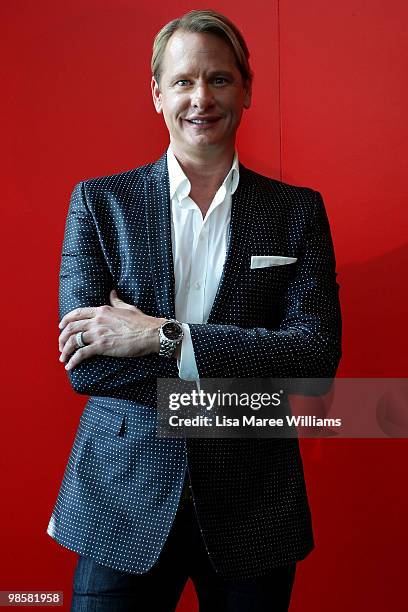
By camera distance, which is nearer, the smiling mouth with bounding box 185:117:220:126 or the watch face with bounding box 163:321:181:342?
the watch face with bounding box 163:321:181:342

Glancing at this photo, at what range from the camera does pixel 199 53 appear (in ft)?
5.50

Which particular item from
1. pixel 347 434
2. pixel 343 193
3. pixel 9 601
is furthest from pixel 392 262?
pixel 9 601

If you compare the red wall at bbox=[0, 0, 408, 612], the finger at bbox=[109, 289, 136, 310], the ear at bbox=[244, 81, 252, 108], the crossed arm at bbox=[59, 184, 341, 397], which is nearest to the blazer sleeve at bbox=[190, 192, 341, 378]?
the crossed arm at bbox=[59, 184, 341, 397]

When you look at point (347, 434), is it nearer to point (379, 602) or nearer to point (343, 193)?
point (379, 602)

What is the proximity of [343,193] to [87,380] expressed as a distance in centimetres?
117

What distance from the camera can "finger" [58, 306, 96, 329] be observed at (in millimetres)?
1560

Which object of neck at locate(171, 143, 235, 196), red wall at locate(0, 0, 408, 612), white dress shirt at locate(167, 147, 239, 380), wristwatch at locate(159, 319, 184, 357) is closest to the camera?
wristwatch at locate(159, 319, 184, 357)

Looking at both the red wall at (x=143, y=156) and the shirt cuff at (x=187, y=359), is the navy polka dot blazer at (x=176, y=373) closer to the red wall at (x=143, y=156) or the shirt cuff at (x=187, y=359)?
the shirt cuff at (x=187, y=359)

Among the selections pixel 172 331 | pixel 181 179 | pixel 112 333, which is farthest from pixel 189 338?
pixel 181 179

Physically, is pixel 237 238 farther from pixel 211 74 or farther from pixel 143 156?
pixel 143 156

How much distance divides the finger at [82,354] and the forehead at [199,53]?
1.87 ft

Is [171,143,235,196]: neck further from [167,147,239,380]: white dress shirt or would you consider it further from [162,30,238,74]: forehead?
[162,30,238,74]: forehead

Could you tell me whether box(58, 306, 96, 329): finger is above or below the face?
below

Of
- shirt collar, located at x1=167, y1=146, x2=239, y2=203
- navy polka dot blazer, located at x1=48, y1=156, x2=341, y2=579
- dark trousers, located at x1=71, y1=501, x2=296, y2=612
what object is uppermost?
shirt collar, located at x1=167, y1=146, x2=239, y2=203
